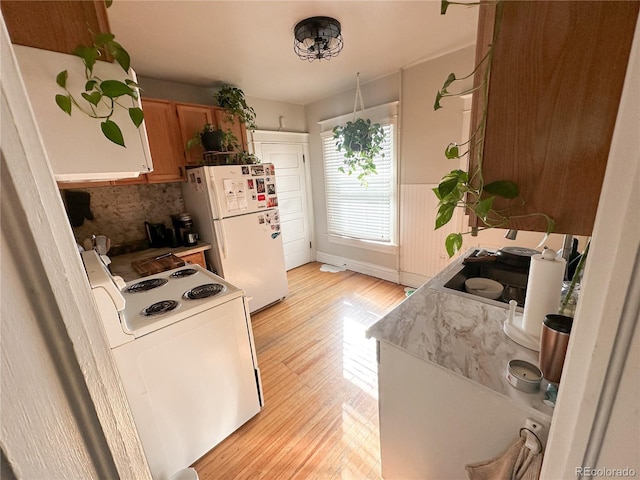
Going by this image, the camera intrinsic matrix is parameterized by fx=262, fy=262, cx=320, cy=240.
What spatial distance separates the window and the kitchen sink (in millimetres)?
1706

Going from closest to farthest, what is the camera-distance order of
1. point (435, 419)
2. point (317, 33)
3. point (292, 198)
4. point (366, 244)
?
point (435, 419)
point (317, 33)
point (366, 244)
point (292, 198)

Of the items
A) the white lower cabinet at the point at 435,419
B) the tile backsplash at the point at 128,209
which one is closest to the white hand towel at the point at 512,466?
the white lower cabinet at the point at 435,419

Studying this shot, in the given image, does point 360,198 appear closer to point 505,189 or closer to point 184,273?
point 184,273

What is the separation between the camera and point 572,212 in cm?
56

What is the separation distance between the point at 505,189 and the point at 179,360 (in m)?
1.49

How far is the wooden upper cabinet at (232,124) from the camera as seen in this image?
2799 mm

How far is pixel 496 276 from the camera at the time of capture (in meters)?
1.55

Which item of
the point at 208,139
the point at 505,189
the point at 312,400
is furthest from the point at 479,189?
the point at 208,139

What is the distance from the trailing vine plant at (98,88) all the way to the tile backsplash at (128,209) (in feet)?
7.14

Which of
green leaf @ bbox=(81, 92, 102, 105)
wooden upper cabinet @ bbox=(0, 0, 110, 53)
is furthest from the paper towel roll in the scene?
wooden upper cabinet @ bbox=(0, 0, 110, 53)

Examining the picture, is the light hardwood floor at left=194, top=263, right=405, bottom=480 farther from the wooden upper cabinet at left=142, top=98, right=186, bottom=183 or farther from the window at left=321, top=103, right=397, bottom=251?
the wooden upper cabinet at left=142, top=98, right=186, bottom=183

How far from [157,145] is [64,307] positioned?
8.63 ft

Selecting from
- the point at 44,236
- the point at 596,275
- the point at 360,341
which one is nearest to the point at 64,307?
the point at 44,236

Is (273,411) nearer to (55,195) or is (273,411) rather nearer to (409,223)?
(55,195)
